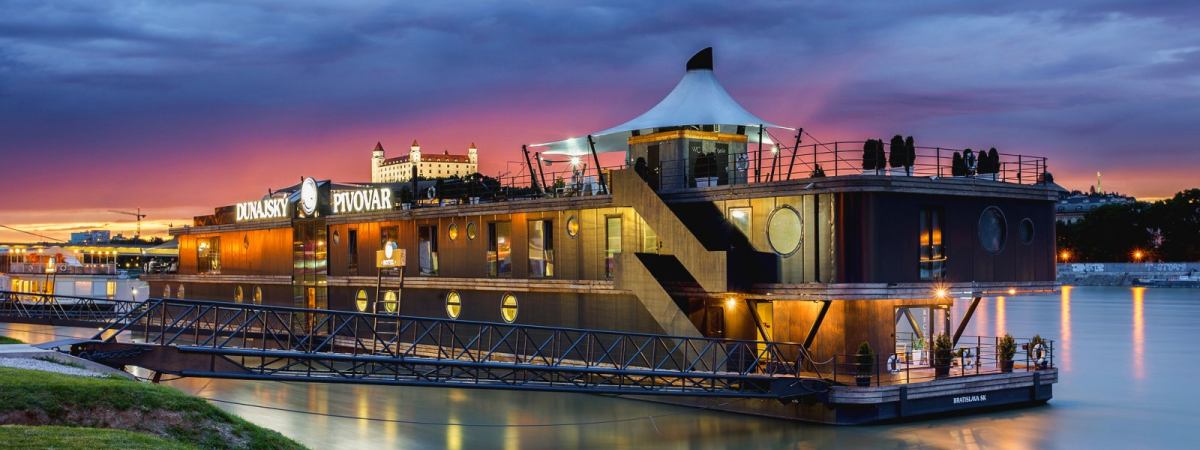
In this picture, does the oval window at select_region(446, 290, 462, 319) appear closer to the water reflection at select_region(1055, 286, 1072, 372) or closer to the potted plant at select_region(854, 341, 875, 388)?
the potted plant at select_region(854, 341, 875, 388)

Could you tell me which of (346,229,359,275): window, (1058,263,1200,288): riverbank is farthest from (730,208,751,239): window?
(1058,263,1200,288): riverbank

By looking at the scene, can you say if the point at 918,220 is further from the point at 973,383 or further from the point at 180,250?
the point at 180,250

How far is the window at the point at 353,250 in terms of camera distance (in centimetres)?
4884

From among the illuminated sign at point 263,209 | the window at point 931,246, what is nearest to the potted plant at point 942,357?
the window at point 931,246

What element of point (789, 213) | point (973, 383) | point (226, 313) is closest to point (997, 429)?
point (973, 383)

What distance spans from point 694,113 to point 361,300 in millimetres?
16638

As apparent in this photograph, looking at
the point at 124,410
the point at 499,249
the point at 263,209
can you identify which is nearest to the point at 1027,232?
the point at 499,249

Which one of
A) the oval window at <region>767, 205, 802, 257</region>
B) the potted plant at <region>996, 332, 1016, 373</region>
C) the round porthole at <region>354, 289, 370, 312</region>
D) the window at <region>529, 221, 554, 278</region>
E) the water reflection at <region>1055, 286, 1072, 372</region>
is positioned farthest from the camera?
the water reflection at <region>1055, 286, 1072, 372</region>

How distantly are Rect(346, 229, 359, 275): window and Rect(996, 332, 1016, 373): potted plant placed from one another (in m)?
26.1

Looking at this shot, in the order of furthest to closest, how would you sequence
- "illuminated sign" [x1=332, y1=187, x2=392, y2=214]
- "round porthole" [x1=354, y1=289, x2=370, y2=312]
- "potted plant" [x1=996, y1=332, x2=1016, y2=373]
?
"round porthole" [x1=354, y1=289, x2=370, y2=312] < "illuminated sign" [x1=332, y1=187, x2=392, y2=214] < "potted plant" [x1=996, y1=332, x2=1016, y2=373]

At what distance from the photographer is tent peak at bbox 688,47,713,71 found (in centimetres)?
4297

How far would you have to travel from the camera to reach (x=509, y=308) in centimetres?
4053

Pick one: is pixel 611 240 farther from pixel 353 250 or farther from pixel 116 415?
pixel 116 415

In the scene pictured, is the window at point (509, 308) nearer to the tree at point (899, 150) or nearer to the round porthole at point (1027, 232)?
the tree at point (899, 150)
